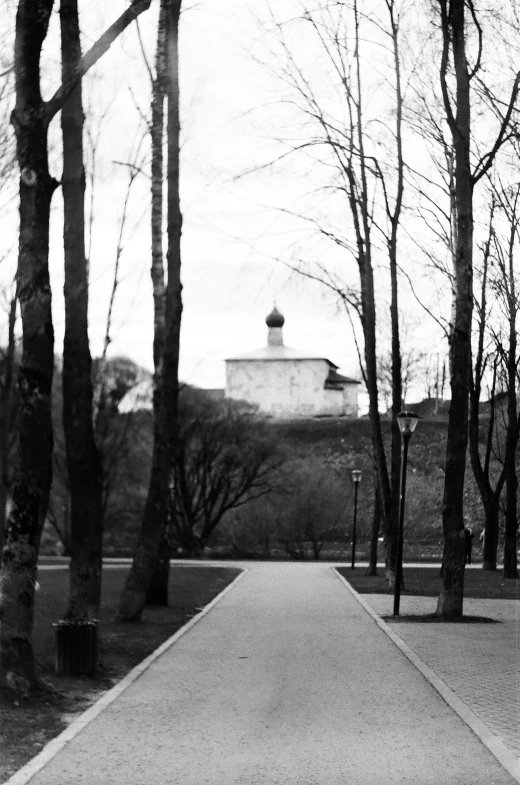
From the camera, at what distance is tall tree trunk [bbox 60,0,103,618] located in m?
13.0

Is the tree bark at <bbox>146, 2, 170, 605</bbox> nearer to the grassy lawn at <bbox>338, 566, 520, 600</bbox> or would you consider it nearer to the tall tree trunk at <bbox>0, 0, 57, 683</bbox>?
the tall tree trunk at <bbox>0, 0, 57, 683</bbox>

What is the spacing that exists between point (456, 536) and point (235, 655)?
5.32 metres

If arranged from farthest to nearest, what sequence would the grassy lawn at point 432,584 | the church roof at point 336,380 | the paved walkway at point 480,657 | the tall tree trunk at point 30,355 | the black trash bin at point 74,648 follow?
1. the church roof at point 336,380
2. the grassy lawn at point 432,584
3. the black trash bin at point 74,648
4. the tall tree trunk at point 30,355
5. the paved walkway at point 480,657

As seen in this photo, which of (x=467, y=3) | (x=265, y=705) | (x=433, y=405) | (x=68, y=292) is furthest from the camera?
(x=433, y=405)

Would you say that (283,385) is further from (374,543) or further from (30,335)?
(30,335)

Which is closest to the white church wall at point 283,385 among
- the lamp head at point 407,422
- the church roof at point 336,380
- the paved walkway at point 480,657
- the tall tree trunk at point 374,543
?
the church roof at point 336,380

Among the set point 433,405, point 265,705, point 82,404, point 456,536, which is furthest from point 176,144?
point 433,405

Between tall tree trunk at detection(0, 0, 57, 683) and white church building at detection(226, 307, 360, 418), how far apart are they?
303 feet

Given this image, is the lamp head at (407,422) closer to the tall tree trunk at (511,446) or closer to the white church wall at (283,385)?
the tall tree trunk at (511,446)

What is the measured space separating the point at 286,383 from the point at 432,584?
7399 centimetres

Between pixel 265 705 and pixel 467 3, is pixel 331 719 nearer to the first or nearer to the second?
pixel 265 705

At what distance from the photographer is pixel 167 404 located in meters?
18.3

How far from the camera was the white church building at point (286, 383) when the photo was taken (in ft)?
341

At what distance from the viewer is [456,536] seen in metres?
18.0
